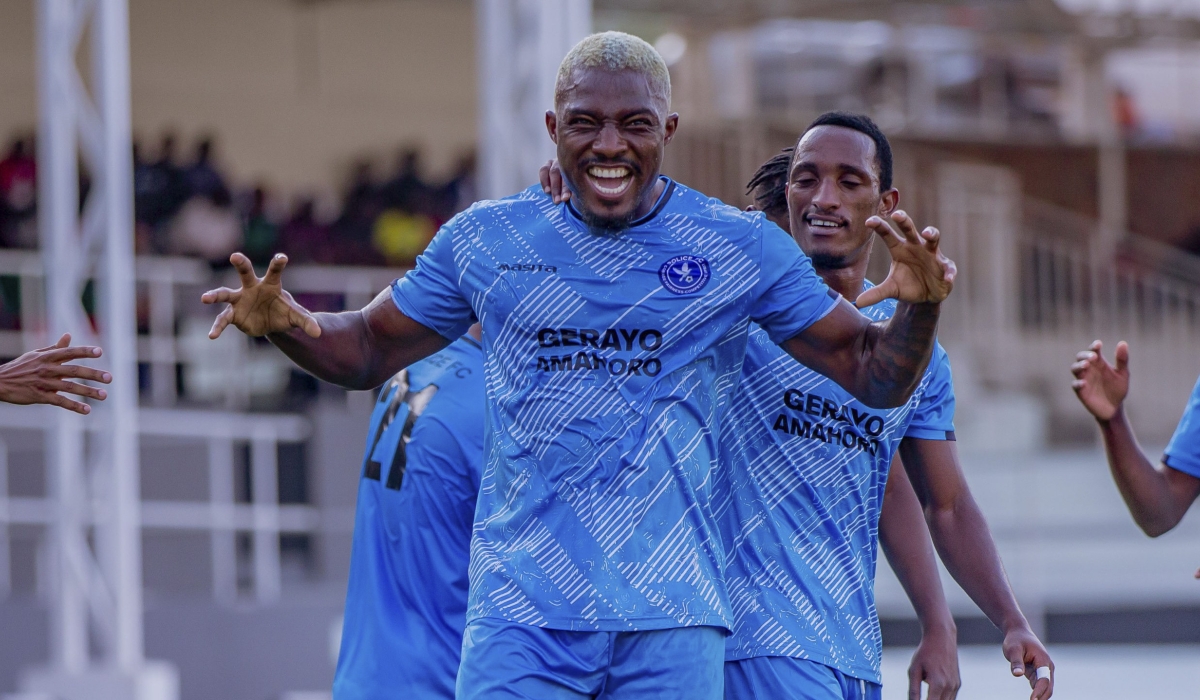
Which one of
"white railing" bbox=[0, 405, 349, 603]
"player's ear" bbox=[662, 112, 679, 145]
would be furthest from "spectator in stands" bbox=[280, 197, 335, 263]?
"player's ear" bbox=[662, 112, 679, 145]

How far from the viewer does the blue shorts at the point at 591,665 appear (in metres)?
3.37

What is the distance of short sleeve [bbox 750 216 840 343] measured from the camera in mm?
3502

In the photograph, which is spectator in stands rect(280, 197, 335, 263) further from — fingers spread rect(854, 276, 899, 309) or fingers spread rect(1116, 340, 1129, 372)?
fingers spread rect(854, 276, 899, 309)

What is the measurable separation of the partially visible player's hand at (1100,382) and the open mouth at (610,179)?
147 centimetres

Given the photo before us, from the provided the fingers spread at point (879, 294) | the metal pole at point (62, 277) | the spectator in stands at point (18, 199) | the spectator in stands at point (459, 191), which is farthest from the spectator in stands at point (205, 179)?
the fingers spread at point (879, 294)

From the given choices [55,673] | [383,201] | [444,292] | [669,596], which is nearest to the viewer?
[669,596]

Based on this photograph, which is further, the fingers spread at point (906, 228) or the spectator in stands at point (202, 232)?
the spectator in stands at point (202, 232)

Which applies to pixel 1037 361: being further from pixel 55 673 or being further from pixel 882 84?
pixel 55 673

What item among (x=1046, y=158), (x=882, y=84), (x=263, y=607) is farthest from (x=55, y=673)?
(x=1046, y=158)

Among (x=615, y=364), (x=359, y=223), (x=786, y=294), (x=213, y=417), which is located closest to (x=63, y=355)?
(x=615, y=364)

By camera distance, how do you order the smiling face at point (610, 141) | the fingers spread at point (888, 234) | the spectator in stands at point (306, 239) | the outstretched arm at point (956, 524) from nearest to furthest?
1. the fingers spread at point (888, 234)
2. the smiling face at point (610, 141)
3. the outstretched arm at point (956, 524)
4. the spectator in stands at point (306, 239)

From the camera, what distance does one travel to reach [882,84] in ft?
57.1

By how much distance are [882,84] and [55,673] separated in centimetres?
1106

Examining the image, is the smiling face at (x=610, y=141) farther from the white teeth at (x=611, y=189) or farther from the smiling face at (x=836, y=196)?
the smiling face at (x=836, y=196)
